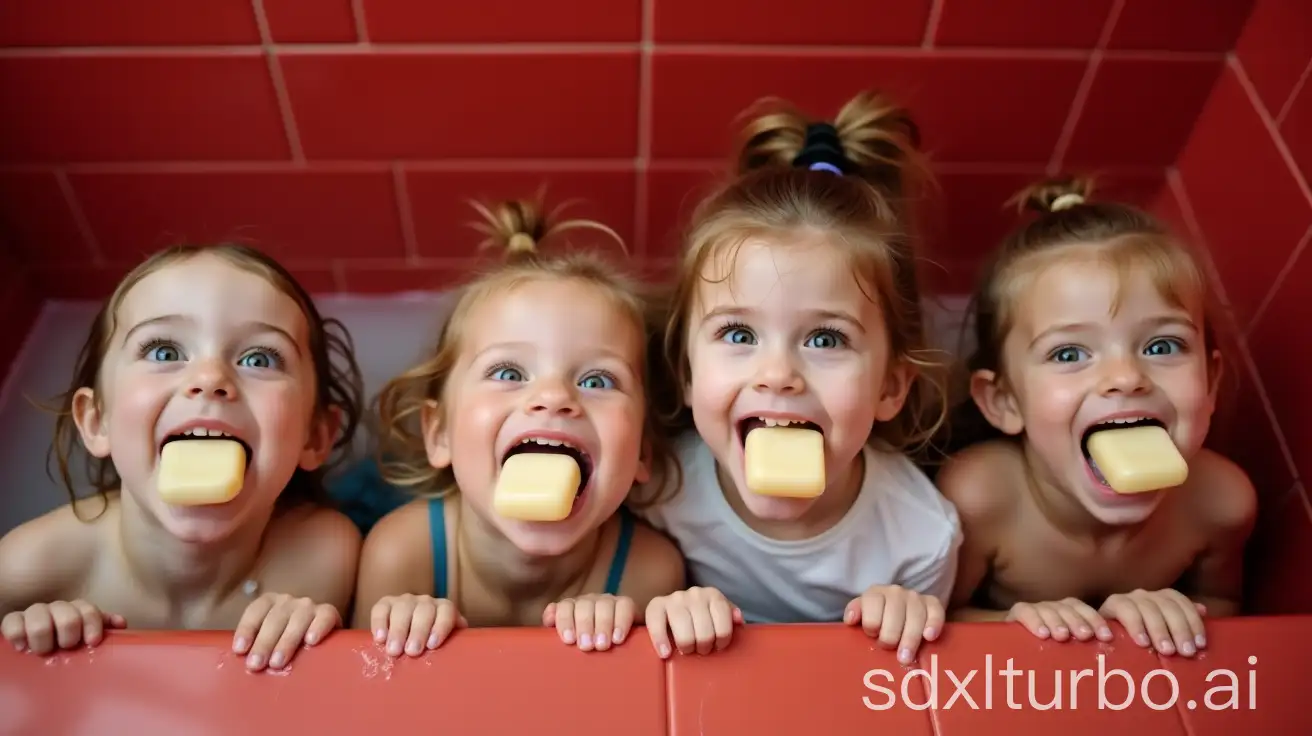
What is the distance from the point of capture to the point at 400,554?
3.77 ft

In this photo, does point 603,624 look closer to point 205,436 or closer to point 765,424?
point 765,424

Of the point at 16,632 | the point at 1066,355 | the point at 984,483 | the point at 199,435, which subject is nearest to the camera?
the point at 16,632

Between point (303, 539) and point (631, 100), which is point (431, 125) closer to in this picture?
point (631, 100)

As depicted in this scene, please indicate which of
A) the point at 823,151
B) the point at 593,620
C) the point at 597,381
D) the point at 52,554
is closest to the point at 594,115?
the point at 823,151

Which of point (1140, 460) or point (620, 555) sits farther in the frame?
point (620, 555)

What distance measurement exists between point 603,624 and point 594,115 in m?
0.70

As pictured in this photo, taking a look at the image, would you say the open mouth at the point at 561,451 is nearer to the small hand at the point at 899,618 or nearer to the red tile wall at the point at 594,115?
the small hand at the point at 899,618

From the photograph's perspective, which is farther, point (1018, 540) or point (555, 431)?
point (1018, 540)

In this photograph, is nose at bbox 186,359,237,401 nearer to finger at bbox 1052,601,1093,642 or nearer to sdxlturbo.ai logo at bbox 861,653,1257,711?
sdxlturbo.ai logo at bbox 861,653,1257,711

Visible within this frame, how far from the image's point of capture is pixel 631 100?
1.35 metres

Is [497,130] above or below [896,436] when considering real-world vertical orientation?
above

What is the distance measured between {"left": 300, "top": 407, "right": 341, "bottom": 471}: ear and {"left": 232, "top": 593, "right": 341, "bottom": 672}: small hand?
0.20 m

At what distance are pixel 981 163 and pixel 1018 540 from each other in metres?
0.53

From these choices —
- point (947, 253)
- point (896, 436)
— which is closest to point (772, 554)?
point (896, 436)
